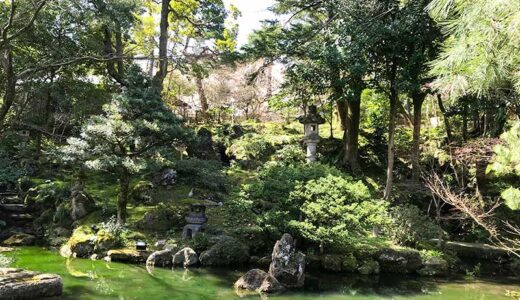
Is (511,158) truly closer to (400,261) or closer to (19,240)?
(400,261)

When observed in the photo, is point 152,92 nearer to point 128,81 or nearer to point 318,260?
point 128,81

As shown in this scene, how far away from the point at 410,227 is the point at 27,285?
934 centimetres

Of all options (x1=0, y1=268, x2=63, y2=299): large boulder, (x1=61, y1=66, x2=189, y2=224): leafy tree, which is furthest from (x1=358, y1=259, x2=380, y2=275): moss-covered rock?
(x1=0, y1=268, x2=63, y2=299): large boulder

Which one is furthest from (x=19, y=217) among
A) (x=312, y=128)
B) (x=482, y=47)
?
(x=482, y=47)

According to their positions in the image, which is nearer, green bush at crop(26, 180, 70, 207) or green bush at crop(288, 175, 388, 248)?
green bush at crop(288, 175, 388, 248)

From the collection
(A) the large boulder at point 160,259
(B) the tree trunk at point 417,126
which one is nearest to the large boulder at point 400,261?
(B) the tree trunk at point 417,126

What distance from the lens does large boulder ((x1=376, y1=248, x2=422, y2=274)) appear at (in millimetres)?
11000

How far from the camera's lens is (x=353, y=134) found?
55.6 ft

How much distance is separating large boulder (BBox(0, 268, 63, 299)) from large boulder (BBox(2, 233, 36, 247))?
4.88m

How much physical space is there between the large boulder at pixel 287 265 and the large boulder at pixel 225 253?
5.14ft

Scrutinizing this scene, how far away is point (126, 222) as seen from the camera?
39.3ft

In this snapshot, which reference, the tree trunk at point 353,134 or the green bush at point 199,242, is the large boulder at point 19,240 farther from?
the tree trunk at point 353,134

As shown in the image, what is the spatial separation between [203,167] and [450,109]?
9256 mm

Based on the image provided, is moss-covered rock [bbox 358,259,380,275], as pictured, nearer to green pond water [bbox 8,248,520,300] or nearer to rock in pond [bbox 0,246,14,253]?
green pond water [bbox 8,248,520,300]
